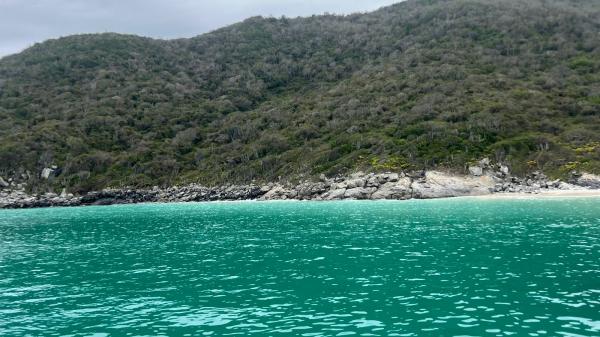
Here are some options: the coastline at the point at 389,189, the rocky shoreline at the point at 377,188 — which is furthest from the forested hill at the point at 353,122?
the coastline at the point at 389,189

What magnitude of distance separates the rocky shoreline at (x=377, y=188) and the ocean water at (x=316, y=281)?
44123 millimetres

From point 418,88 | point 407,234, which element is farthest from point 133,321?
point 418,88

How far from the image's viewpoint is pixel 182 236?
49.7 metres

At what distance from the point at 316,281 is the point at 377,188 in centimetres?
→ 7349

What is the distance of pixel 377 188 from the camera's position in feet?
322

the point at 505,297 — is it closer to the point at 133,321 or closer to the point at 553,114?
the point at 133,321

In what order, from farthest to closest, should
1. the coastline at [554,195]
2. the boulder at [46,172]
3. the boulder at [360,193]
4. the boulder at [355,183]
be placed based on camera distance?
1. the boulder at [46,172]
2. the boulder at [355,183]
3. the boulder at [360,193]
4. the coastline at [554,195]

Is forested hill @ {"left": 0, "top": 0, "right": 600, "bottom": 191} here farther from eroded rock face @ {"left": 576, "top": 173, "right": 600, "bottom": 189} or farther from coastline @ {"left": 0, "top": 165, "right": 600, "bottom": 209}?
coastline @ {"left": 0, "top": 165, "right": 600, "bottom": 209}

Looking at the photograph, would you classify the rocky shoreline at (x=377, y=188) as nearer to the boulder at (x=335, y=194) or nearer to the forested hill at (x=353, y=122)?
the boulder at (x=335, y=194)

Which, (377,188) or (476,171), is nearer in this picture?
(377,188)

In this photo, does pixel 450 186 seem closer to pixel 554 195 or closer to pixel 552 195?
pixel 552 195

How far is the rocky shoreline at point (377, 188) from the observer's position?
308 ft

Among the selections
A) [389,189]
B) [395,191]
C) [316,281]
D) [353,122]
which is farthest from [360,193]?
[316,281]

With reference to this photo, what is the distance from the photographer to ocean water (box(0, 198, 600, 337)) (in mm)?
18672
